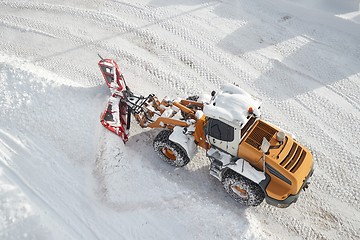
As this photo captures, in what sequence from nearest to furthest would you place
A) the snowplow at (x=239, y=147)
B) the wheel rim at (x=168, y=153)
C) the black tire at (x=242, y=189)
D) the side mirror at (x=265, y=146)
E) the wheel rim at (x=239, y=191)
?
the side mirror at (x=265, y=146), the snowplow at (x=239, y=147), the black tire at (x=242, y=189), the wheel rim at (x=239, y=191), the wheel rim at (x=168, y=153)

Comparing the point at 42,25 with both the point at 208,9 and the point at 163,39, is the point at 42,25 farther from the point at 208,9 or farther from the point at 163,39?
the point at 208,9

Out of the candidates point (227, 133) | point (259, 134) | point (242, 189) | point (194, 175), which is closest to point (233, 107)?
point (227, 133)

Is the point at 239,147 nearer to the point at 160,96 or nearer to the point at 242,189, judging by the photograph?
the point at 242,189

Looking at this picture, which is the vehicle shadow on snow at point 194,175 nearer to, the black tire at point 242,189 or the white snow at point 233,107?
the black tire at point 242,189

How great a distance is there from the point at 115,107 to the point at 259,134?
3295 mm

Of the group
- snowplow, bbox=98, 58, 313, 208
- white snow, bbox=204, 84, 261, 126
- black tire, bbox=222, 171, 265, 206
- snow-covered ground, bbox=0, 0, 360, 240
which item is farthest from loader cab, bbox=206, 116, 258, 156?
snow-covered ground, bbox=0, 0, 360, 240

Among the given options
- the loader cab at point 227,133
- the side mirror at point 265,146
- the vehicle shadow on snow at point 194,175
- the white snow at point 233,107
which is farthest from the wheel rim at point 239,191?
the white snow at point 233,107

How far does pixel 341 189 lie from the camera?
8266 millimetres

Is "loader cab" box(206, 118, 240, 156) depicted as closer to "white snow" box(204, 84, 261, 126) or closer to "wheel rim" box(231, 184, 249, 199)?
"white snow" box(204, 84, 261, 126)

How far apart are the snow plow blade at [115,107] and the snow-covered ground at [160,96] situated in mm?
353

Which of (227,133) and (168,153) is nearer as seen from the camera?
(227,133)

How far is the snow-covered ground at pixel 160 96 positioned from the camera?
7.62m

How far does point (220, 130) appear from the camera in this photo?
23.6ft

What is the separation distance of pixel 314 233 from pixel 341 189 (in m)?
1.27
